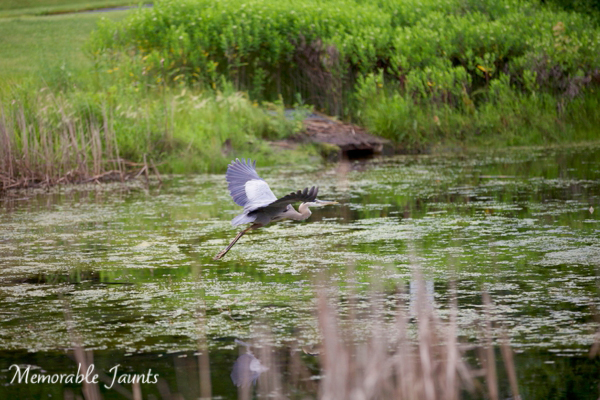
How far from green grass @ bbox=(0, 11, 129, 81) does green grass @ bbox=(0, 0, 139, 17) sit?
1.40 m

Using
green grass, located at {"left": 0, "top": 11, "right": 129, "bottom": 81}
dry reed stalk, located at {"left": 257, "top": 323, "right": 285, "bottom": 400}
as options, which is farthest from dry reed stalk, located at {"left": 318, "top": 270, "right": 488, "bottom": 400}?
green grass, located at {"left": 0, "top": 11, "right": 129, "bottom": 81}

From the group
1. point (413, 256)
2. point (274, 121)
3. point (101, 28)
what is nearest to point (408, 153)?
point (274, 121)

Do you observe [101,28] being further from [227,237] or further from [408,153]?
[227,237]

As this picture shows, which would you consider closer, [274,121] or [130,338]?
[130,338]

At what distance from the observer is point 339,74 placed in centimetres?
1844

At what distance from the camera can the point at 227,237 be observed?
336 inches

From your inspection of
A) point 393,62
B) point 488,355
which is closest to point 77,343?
point 488,355

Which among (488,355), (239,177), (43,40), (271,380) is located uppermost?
(43,40)

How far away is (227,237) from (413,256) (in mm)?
2310

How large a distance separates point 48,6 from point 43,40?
572cm

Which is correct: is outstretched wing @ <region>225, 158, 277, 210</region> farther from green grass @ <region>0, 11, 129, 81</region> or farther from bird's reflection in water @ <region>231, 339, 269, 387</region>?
green grass @ <region>0, 11, 129, 81</region>

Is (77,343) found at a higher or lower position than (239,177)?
lower

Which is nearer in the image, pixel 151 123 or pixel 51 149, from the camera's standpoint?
pixel 51 149

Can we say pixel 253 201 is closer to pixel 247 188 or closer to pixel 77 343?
pixel 247 188
